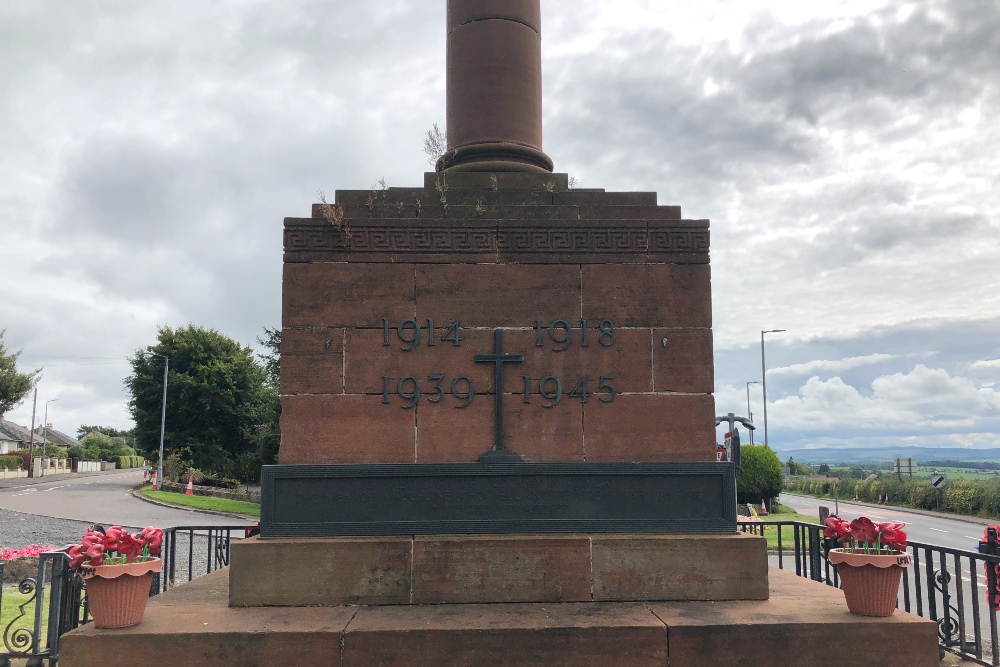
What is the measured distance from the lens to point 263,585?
19.7 ft

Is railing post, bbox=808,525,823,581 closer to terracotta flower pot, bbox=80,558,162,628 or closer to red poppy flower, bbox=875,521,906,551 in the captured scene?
red poppy flower, bbox=875,521,906,551

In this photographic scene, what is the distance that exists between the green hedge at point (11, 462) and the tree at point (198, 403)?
60.4ft

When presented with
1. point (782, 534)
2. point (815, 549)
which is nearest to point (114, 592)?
point (815, 549)

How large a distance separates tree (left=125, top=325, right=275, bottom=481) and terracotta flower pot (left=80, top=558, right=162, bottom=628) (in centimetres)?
4053

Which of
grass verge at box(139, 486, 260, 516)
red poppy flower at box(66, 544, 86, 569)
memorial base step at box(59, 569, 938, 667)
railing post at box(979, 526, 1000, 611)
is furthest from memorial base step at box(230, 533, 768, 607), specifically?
grass verge at box(139, 486, 260, 516)

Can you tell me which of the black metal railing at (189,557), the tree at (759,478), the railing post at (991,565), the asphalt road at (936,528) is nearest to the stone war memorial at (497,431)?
the railing post at (991,565)

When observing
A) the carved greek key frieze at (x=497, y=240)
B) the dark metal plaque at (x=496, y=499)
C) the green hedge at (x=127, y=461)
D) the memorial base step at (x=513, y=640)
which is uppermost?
the carved greek key frieze at (x=497, y=240)

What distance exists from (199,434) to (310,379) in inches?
1681

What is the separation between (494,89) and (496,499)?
170 inches

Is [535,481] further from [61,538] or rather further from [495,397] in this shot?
[61,538]

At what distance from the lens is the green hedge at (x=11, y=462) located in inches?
2239

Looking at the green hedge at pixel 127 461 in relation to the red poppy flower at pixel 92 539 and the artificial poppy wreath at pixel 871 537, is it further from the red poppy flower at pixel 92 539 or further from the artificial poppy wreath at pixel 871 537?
the artificial poppy wreath at pixel 871 537

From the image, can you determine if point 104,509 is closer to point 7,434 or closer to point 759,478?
point 759,478

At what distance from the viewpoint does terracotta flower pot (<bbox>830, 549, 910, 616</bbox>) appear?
5.61 metres
